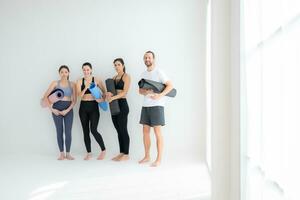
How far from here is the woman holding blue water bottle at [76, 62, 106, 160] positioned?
15.1 feet

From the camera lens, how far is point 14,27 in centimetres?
523

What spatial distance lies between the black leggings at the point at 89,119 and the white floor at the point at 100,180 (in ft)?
0.92

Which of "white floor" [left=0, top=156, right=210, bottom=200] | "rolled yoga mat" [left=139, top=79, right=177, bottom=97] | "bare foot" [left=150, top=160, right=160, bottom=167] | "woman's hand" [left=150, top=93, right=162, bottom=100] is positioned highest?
"rolled yoga mat" [left=139, top=79, right=177, bottom=97]

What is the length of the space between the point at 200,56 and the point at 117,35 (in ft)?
4.15

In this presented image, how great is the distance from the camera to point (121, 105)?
4.55m

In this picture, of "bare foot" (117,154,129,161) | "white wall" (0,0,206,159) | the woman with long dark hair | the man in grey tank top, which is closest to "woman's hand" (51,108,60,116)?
the woman with long dark hair

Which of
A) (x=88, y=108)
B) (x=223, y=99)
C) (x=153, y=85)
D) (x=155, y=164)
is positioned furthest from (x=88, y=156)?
(x=223, y=99)

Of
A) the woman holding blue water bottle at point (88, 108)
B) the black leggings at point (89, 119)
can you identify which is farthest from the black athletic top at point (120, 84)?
the black leggings at point (89, 119)

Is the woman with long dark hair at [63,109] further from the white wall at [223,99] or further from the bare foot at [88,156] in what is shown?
the white wall at [223,99]

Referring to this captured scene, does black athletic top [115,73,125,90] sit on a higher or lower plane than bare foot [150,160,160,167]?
higher

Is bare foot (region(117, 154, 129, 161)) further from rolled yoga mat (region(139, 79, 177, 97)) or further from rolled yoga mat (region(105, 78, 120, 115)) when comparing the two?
rolled yoga mat (region(139, 79, 177, 97))

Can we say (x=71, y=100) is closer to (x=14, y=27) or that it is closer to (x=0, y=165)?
(x=0, y=165)

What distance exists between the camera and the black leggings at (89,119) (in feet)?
15.1
